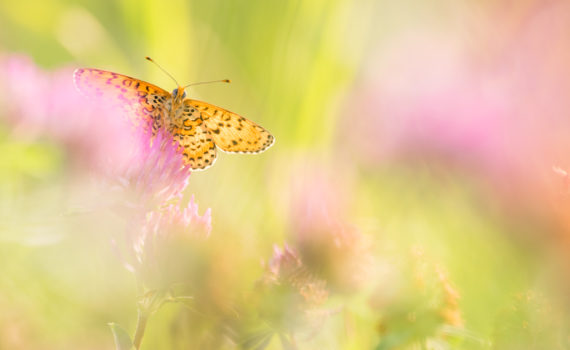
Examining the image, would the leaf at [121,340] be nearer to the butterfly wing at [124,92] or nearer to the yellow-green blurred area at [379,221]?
the yellow-green blurred area at [379,221]

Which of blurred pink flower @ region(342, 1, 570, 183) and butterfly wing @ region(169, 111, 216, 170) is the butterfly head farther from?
blurred pink flower @ region(342, 1, 570, 183)

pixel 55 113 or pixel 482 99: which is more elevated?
pixel 482 99

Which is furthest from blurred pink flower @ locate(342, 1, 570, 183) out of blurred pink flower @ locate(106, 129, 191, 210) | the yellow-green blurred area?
blurred pink flower @ locate(106, 129, 191, 210)

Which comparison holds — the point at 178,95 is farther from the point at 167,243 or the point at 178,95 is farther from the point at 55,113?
the point at 167,243

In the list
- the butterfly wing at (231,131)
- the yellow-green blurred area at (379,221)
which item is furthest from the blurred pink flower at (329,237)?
the butterfly wing at (231,131)

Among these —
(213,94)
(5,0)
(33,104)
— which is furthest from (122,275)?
(5,0)

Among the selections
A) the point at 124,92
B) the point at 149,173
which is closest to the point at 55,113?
the point at 124,92
